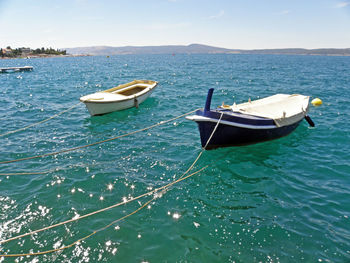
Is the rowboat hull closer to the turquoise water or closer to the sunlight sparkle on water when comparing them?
the turquoise water

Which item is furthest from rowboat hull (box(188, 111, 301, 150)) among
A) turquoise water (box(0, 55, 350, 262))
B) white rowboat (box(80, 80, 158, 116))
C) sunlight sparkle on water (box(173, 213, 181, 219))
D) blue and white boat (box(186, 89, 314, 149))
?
white rowboat (box(80, 80, 158, 116))

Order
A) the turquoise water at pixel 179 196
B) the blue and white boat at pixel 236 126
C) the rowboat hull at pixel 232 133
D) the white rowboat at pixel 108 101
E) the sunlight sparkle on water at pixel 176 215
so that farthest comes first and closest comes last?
the white rowboat at pixel 108 101 < the rowboat hull at pixel 232 133 < the blue and white boat at pixel 236 126 < the sunlight sparkle on water at pixel 176 215 < the turquoise water at pixel 179 196

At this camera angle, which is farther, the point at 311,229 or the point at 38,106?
the point at 38,106

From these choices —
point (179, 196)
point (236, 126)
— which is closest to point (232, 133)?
point (236, 126)

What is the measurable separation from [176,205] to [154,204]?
2.19 feet

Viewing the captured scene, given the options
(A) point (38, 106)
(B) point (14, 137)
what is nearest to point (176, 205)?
(B) point (14, 137)

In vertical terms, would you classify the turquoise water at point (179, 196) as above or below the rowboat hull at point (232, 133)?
below

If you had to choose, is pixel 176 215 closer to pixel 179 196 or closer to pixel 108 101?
pixel 179 196

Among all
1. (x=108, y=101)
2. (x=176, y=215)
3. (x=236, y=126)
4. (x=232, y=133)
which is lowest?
(x=176, y=215)

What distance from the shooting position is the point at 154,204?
22.0ft

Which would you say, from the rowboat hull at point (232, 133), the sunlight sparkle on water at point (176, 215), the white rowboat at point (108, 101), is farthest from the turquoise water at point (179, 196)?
the white rowboat at point (108, 101)

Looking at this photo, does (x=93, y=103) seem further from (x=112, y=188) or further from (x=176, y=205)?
(x=176, y=205)

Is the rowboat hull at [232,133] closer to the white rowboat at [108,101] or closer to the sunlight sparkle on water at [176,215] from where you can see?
the sunlight sparkle on water at [176,215]

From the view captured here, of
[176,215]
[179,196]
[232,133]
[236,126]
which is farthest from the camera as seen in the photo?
[232,133]
